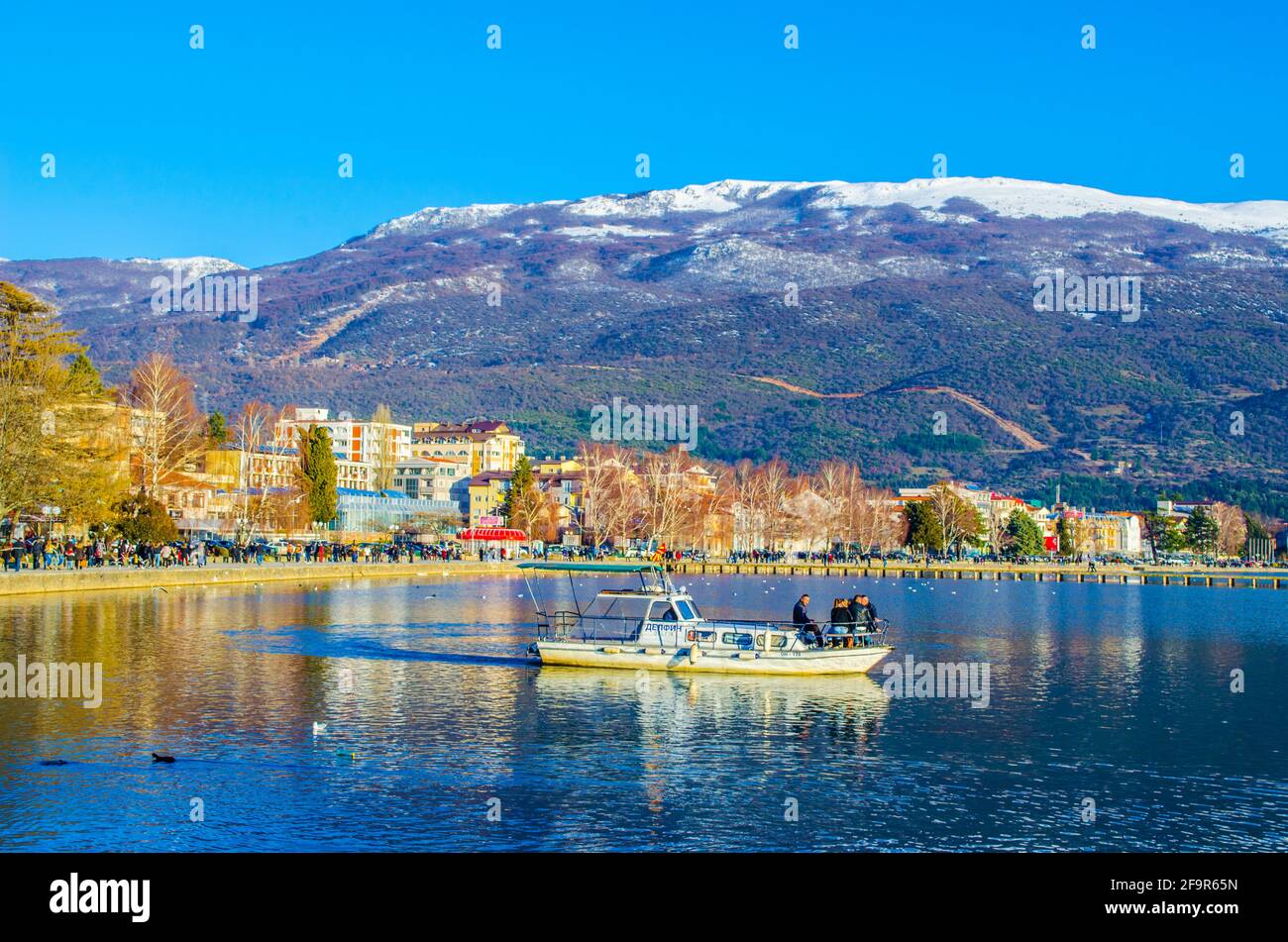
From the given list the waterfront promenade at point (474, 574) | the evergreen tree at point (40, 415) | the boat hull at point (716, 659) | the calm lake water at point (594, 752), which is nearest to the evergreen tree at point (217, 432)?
the waterfront promenade at point (474, 574)

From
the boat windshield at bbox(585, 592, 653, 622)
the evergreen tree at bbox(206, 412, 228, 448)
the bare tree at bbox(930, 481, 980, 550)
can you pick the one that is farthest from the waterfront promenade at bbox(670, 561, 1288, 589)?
the boat windshield at bbox(585, 592, 653, 622)

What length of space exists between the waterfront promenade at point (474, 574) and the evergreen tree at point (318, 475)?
929cm

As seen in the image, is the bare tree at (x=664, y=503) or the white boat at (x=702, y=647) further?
the bare tree at (x=664, y=503)

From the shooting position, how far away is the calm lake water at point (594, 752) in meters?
19.0

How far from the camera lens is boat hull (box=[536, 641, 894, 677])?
112 feet

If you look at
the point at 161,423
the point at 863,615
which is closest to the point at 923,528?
the point at 161,423

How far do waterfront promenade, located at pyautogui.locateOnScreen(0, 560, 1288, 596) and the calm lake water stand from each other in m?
14.2

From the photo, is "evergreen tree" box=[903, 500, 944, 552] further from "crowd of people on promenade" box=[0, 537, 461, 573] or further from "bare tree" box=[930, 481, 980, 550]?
"crowd of people on promenade" box=[0, 537, 461, 573]

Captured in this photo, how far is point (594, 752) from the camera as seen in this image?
79.5ft

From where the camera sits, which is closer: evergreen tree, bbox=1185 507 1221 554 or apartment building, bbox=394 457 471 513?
apartment building, bbox=394 457 471 513

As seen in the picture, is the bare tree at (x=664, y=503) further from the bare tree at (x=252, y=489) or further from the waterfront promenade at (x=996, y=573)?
the bare tree at (x=252, y=489)
